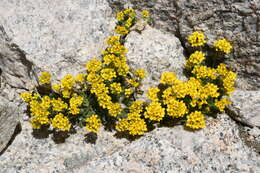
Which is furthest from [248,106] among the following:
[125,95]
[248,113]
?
[125,95]

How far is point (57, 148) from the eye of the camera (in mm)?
4734

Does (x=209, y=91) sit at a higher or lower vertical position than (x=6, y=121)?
higher

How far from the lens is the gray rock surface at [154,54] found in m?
4.93

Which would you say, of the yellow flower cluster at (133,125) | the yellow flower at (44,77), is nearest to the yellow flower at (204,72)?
the yellow flower cluster at (133,125)

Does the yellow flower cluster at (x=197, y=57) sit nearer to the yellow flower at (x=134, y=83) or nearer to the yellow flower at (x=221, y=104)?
the yellow flower at (x=221, y=104)

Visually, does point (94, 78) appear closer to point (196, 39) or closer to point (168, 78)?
point (168, 78)

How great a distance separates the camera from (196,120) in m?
4.39

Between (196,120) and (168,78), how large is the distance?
2.60 ft

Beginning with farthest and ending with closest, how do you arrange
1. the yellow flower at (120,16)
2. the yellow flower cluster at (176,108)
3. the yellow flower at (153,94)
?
the yellow flower at (120,16) < the yellow flower at (153,94) < the yellow flower cluster at (176,108)

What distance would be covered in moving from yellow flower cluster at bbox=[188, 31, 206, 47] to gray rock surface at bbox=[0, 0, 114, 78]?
4.93 ft

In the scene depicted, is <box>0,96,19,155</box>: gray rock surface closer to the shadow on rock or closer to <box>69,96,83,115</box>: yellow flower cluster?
the shadow on rock

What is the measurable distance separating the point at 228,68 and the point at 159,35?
133 cm

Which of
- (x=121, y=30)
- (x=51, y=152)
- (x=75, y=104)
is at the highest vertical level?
(x=121, y=30)

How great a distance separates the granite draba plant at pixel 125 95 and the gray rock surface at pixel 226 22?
200 millimetres
